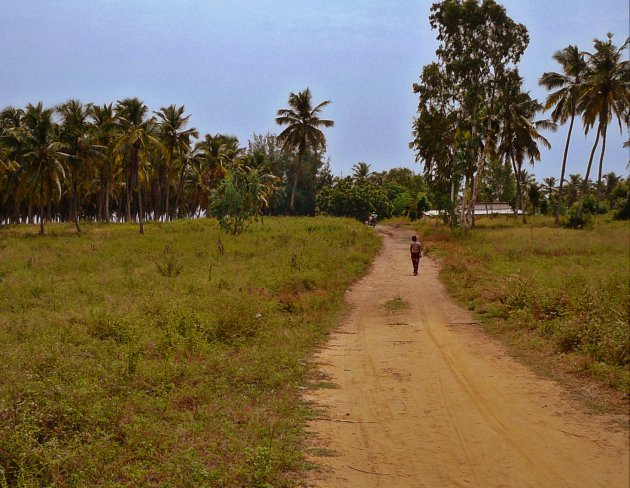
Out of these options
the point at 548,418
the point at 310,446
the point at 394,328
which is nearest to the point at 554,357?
the point at 548,418

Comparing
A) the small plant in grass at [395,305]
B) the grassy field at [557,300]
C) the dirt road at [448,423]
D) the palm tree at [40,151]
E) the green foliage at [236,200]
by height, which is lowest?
the dirt road at [448,423]

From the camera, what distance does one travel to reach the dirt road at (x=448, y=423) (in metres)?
5.21

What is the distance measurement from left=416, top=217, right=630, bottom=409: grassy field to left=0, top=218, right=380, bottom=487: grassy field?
4013 millimetres

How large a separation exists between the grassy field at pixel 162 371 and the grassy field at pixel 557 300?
4013 millimetres

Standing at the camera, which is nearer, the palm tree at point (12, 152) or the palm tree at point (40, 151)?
the palm tree at point (40, 151)

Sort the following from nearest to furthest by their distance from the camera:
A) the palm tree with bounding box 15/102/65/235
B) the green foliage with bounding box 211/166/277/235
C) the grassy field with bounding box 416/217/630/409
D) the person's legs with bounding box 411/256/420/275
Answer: the grassy field with bounding box 416/217/630/409, the person's legs with bounding box 411/256/420/275, the green foliage with bounding box 211/166/277/235, the palm tree with bounding box 15/102/65/235

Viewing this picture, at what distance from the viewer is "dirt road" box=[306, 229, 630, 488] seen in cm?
521

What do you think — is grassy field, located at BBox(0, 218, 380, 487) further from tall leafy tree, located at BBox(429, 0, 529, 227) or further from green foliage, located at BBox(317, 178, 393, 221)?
green foliage, located at BBox(317, 178, 393, 221)

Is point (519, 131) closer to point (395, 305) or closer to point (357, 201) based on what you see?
point (357, 201)

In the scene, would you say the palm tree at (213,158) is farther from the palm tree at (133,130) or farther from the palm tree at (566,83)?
the palm tree at (566,83)

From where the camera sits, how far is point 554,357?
946cm

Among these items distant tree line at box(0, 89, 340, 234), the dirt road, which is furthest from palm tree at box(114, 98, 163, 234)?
the dirt road

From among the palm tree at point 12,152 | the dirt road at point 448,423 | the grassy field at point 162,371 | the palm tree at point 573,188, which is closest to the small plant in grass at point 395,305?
the grassy field at point 162,371

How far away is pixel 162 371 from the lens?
→ 8484mm
